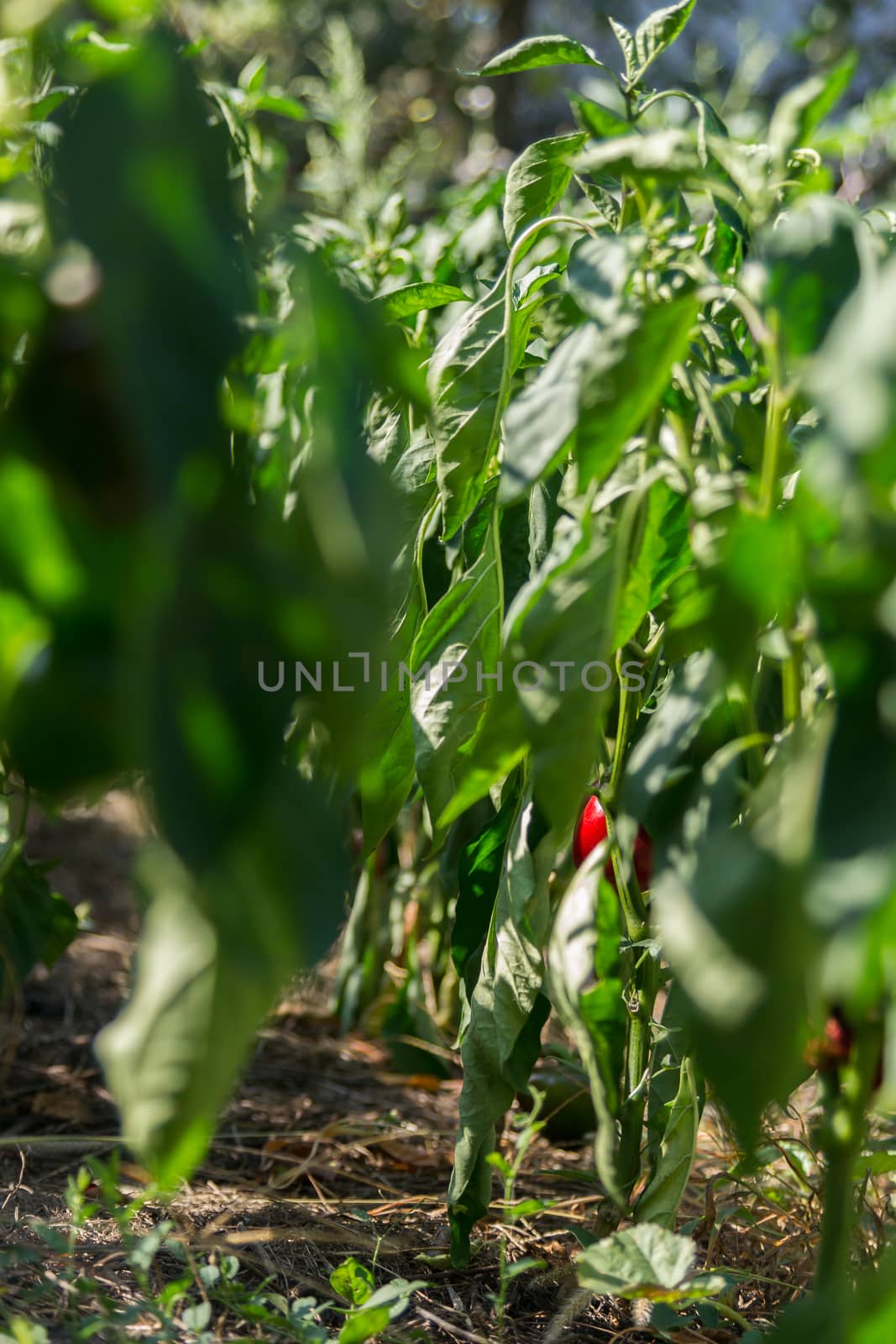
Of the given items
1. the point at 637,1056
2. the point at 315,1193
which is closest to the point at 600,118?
the point at 637,1056

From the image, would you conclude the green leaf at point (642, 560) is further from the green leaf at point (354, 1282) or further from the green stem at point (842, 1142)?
the green leaf at point (354, 1282)

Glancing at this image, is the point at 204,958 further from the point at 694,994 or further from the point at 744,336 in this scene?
the point at 744,336

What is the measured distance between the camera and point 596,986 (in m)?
0.59

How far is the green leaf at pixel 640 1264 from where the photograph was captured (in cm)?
64

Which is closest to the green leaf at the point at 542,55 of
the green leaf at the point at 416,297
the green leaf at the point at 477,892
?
the green leaf at the point at 416,297

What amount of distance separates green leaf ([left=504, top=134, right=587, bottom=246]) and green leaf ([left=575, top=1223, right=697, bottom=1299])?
61cm

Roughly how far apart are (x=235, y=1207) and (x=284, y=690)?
712 mm

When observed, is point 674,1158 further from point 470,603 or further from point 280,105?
point 280,105

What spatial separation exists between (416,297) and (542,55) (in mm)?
163

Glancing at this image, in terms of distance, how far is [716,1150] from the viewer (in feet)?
3.65

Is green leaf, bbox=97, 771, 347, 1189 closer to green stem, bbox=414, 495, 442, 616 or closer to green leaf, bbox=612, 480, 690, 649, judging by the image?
green leaf, bbox=612, 480, 690, 649

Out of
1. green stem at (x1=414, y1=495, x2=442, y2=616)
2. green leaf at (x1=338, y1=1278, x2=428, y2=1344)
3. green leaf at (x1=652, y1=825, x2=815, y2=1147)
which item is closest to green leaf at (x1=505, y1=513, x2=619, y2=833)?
green leaf at (x1=652, y1=825, x2=815, y2=1147)

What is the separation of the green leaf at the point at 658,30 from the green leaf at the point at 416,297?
18cm

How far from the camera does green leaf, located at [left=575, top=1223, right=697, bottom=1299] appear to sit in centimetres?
64
